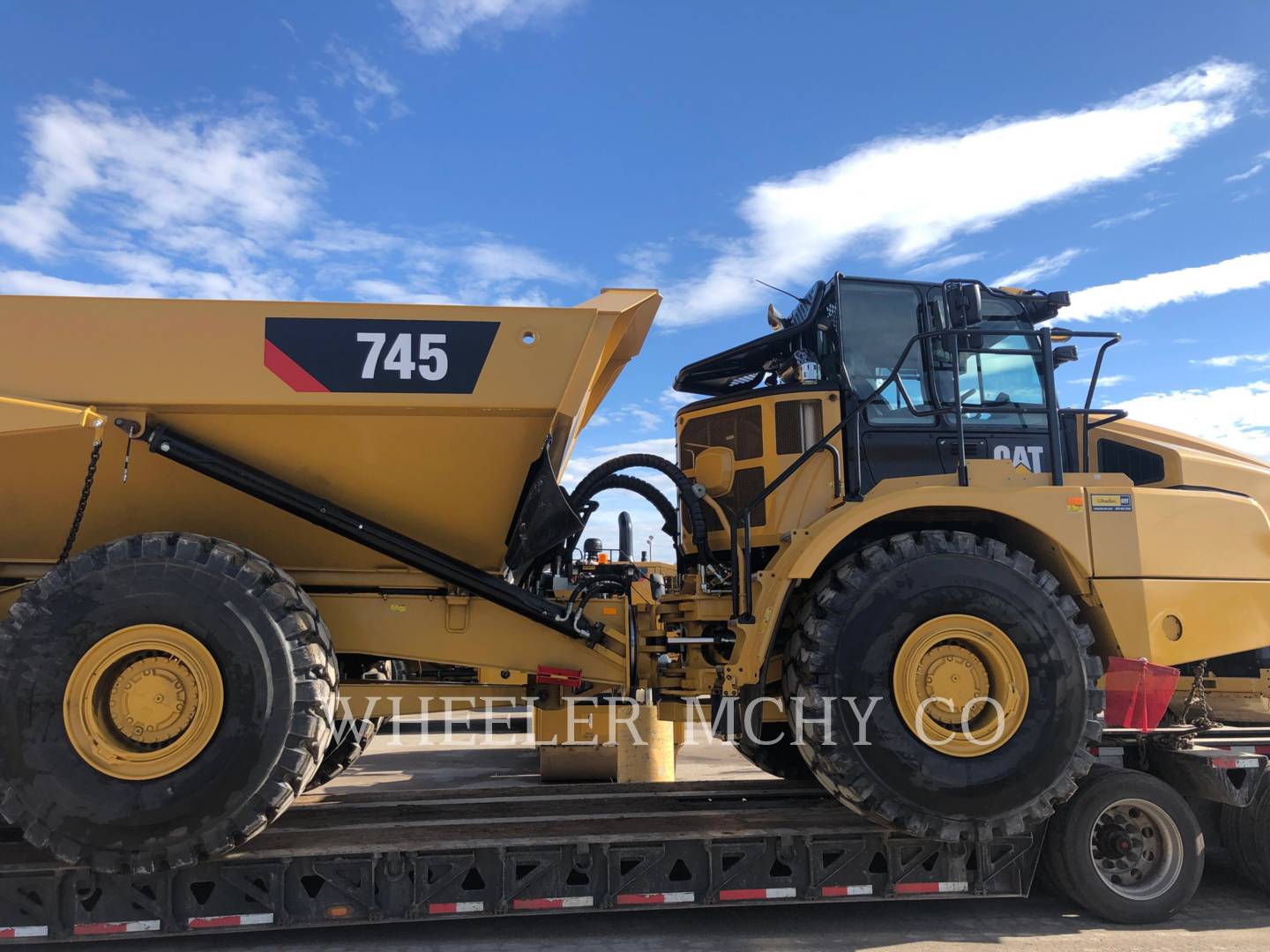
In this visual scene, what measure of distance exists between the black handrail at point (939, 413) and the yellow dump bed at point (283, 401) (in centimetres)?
116

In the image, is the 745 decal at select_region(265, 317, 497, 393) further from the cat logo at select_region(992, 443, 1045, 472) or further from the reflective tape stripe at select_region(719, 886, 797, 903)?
the cat logo at select_region(992, 443, 1045, 472)

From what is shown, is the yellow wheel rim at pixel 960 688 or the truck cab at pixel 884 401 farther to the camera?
the truck cab at pixel 884 401

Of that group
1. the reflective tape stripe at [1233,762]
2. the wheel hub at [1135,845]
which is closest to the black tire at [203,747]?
the wheel hub at [1135,845]

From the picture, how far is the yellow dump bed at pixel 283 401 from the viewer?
4.10m

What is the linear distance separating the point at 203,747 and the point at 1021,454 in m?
4.58

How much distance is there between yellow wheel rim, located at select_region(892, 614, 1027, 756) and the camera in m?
4.08

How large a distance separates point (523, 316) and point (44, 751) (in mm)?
2941

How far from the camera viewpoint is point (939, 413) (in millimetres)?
4824

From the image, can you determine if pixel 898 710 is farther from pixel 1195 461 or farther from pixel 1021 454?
pixel 1195 461

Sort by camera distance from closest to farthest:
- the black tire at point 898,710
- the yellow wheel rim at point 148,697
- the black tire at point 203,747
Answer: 1. the black tire at point 203,747
2. the yellow wheel rim at point 148,697
3. the black tire at point 898,710

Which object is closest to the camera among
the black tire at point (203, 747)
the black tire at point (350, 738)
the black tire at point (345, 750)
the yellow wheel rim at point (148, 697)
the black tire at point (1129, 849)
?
the black tire at point (203, 747)

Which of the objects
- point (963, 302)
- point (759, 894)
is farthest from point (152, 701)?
point (963, 302)

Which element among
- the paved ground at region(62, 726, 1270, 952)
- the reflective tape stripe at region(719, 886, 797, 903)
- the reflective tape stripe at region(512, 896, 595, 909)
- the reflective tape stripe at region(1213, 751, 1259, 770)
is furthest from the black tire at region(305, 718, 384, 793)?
the reflective tape stripe at region(1213, 751, 1259, 770)

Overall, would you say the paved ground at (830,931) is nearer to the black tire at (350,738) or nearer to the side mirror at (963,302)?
the black tire at (350,738)
